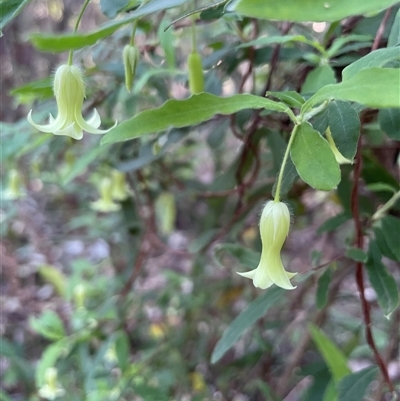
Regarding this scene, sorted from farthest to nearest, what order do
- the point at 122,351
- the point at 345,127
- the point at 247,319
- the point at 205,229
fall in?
the point at 205,229
the point at 122,351
the point at 247,319
the point at 345,127

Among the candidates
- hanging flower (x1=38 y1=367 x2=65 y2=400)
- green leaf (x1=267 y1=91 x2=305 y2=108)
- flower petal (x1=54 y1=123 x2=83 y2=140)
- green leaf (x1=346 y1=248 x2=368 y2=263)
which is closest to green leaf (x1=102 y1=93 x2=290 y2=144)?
green leaf (x1=267 y1=91 x2=305 y2=108)

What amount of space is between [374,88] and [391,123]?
176mm

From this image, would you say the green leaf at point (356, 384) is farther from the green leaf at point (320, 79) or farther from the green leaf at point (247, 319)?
the green leaf at point (320, 79)

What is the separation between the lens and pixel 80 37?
0.32m

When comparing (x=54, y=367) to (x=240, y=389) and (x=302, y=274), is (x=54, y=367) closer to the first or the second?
(x=240, y=389)

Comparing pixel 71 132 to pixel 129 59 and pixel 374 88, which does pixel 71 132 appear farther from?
pixel 374 88

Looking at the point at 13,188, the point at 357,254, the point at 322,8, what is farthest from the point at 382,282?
the point at 13,188

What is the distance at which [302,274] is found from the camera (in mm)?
603

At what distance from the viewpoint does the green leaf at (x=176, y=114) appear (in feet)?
1.14

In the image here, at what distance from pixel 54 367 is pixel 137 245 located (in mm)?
344

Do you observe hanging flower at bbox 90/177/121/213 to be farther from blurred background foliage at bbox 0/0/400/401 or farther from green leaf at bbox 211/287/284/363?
green leaf at bbox 211/287/284/363

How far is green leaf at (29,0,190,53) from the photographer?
31 centimetres

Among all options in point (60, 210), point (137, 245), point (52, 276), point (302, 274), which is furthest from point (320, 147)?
point (60, 210)

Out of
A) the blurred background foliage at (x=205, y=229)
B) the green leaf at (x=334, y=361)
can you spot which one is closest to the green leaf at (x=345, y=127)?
the blurred background foliage at (x=205, y=229)
